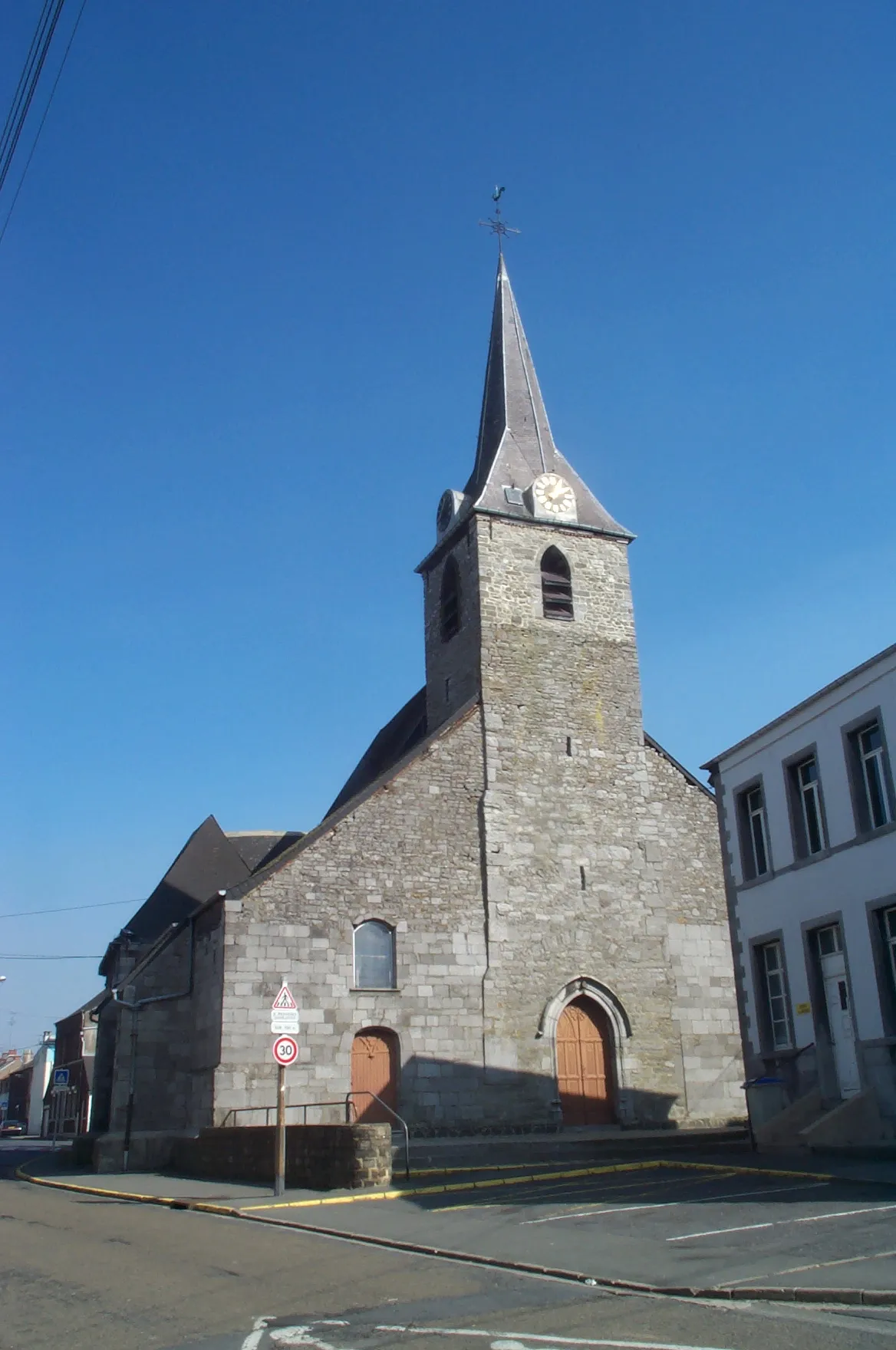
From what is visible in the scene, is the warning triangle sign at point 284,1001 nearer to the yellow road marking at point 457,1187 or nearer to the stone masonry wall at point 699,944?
the yellow road marking at point 457,1187

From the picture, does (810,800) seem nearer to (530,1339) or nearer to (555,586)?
(555,586)

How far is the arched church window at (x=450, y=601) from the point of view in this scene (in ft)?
84.0

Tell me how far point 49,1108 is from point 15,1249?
56409mm

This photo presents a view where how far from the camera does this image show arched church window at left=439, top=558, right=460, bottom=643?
25.6 metres

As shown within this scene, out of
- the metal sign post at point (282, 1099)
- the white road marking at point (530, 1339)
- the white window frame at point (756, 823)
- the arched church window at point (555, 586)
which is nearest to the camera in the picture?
the white road marking at point (530, 1339)

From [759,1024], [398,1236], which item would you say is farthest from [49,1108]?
[398,1236]

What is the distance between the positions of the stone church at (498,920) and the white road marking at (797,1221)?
11337mm

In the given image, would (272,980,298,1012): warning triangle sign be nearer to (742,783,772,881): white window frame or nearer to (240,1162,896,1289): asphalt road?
(240,1162,896,1289): asphalt road

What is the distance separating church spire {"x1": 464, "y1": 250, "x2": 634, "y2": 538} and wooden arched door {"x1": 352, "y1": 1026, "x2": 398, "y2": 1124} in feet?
36.9

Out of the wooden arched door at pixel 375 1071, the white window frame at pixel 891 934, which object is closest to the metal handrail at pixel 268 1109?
the wooden arched door at pixel 375 1071

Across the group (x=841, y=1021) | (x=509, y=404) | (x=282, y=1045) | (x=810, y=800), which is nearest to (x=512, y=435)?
(x=509, y=404)

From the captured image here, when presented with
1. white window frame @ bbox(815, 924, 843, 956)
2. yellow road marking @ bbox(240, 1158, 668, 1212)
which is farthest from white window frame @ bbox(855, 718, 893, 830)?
yellow road marking @ bbox(240, 1158, 668, 1212)

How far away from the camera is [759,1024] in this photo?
17.1 metres

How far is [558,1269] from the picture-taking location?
7.86 meters
